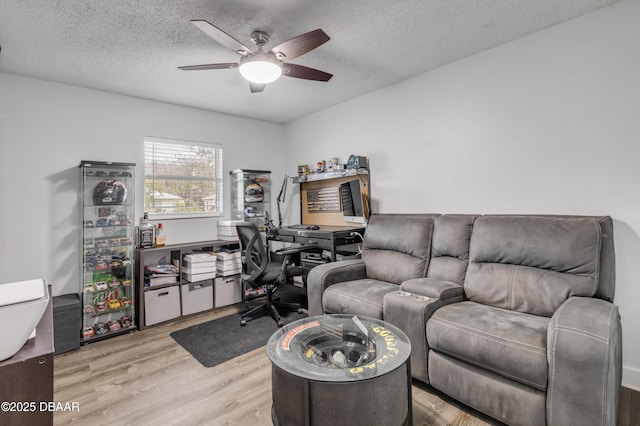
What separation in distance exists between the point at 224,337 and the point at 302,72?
2531mm

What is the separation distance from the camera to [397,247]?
295cm

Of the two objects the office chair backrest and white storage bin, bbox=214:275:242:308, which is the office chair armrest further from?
white storage bin, bbox=214:275:242:308

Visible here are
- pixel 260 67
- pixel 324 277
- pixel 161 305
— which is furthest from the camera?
pixel 161 305

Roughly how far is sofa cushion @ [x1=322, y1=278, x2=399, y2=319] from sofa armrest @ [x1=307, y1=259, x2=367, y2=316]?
53mm

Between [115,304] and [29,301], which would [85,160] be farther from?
[29,301]

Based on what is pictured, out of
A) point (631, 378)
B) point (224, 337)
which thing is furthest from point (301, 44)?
point (631, 378)

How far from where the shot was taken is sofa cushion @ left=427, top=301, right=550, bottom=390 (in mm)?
1554

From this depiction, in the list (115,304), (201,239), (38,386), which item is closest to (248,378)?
(38,386)

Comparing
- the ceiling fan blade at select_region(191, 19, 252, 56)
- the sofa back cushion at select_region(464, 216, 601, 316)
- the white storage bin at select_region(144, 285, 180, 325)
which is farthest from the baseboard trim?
the white storage bin at select_region(144, 285, 180, 325)

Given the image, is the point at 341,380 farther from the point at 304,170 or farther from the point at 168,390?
the point at 304,170

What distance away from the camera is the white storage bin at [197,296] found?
352 cm

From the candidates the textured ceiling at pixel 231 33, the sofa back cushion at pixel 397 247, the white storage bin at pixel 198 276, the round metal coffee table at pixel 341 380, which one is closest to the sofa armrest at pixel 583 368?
the round metal coffee table at pixel 341 380

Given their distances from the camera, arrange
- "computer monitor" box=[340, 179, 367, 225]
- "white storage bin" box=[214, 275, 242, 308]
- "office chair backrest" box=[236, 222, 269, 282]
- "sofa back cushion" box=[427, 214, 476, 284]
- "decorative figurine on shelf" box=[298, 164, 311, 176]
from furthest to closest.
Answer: "decorative figurine on shelf" box=[298, 164, 311, 176] → "white storage bin" box=[214, 275, 242, 308] → "computer monitor" box=[340, 179, 367, 225] → "office chair backrest" box=[236, 222, 269, 282] → "sofa back cushion" box=[427, 214, 476, 284]

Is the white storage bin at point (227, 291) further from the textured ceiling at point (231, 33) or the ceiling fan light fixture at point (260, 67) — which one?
the ceiling fan light fixture at point (260, 67)
